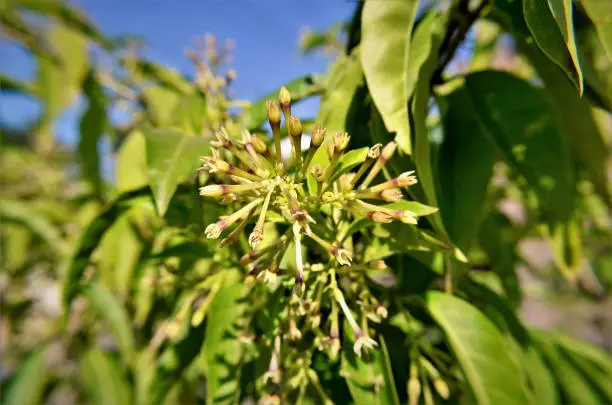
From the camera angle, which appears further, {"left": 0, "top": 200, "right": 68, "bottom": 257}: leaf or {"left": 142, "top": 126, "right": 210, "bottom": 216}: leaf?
{"left": 0, "top": 200, "right": 68, "bottom": 257}: leaf

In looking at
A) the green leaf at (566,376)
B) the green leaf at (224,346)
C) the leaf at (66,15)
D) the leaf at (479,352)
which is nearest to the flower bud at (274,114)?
the green leaf at (224,346)

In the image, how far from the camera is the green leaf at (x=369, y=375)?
59cm

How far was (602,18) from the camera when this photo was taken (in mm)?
632

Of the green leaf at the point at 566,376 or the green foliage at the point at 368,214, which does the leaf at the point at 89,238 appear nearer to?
the green foliage at the point at 368,214

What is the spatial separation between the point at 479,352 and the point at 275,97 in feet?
1.78

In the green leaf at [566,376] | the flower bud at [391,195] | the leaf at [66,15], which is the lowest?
the green leaf at [566,376]

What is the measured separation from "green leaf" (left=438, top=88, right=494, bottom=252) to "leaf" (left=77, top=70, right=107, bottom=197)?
101 cm

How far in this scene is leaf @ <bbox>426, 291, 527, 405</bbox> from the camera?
0.67 m

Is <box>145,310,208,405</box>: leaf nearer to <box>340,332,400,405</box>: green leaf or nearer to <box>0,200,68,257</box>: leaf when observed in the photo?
<box>340,332,400,405</box>: green leaf

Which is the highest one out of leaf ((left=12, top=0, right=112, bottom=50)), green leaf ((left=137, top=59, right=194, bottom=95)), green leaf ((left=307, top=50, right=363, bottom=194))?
leaf ((left=12, top=0, right=112, bottom=50))

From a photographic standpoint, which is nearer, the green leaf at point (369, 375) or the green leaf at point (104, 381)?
the green leaf at point (369, 375)

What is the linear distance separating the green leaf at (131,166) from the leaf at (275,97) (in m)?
0.57

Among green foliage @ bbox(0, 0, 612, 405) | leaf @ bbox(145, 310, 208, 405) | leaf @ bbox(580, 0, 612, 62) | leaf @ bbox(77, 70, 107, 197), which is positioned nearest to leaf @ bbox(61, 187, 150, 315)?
green foliage @ bbox(0, 0, 612, 405)

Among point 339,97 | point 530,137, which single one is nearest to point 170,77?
point 339,97
